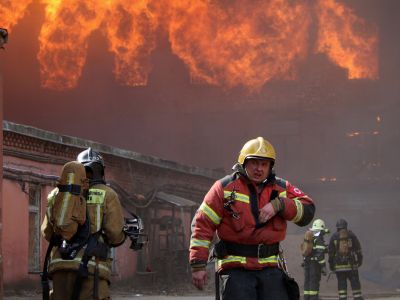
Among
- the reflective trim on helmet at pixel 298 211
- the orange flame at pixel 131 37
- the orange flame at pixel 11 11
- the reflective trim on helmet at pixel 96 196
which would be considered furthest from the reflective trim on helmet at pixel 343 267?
the orange flame at pixel 131 37

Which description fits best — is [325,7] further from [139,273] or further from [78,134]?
[139,273]

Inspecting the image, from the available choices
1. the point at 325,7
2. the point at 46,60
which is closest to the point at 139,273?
the point at 46,60

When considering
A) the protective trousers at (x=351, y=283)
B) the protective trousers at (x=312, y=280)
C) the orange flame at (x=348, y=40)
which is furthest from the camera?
the orange flame at (x=348, y=40)

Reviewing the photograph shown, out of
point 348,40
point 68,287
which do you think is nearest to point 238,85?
point 348,40

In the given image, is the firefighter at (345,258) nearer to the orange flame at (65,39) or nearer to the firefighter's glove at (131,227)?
the firefighter's glove at (131,227)

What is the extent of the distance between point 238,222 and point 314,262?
36.1 ft

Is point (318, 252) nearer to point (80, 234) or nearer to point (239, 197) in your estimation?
point (239, 197)

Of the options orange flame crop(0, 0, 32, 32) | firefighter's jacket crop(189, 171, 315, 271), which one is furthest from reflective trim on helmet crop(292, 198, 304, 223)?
orange flame crop(0, 0, 32, 32)

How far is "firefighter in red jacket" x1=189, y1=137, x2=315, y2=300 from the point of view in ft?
23.7

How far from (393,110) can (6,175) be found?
30324 mm

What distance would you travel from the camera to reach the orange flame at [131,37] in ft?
140

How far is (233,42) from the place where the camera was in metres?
46.1

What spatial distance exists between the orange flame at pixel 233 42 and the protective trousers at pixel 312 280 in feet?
91.8

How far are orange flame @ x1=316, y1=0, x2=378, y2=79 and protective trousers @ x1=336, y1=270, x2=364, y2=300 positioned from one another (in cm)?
3261
